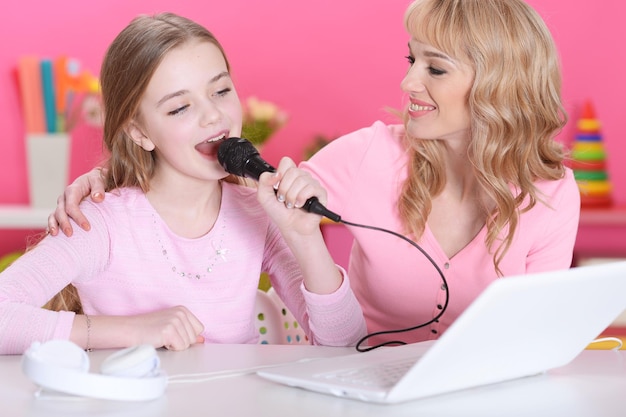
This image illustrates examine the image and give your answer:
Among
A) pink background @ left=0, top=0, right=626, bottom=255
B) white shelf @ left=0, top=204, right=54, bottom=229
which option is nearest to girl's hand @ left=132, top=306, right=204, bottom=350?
white shelf @ left=0, top=204, right=54, bottom=229

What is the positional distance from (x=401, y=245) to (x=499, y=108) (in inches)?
12.6

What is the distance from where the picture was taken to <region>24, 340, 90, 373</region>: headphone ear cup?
1050mm

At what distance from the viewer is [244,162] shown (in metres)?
1.46

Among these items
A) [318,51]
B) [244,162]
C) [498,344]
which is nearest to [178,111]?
[244,162]

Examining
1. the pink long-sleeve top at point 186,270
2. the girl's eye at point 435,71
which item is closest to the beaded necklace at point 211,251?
the pink long-sleeve top at point 186,270

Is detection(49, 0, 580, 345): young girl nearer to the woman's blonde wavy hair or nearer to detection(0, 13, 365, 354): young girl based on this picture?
the woman's blonde wavy hair

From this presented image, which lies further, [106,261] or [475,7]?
[475,7]

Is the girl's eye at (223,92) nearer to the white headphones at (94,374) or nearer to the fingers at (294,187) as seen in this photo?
the fingers at (294,187)

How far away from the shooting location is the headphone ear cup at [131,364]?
3.47ft

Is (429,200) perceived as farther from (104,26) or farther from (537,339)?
(104,26)

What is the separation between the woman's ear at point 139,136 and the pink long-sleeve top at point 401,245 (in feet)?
1.25

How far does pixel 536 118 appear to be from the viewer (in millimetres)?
1823

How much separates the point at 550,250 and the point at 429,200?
25 cm

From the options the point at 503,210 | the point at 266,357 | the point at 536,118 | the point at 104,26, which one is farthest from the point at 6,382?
the point at 104,26
